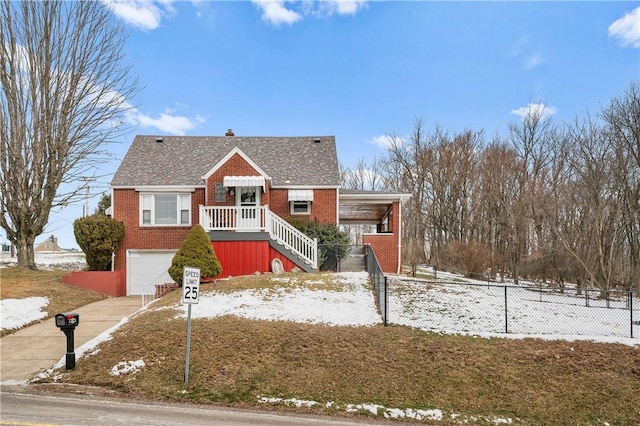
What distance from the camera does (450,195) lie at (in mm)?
35531

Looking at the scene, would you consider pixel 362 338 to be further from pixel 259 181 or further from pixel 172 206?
pixel 172 206

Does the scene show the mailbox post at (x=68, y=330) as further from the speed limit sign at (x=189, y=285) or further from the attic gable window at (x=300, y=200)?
the attic gable window at (x=300, y=200)

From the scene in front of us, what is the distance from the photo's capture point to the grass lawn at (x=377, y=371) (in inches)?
261

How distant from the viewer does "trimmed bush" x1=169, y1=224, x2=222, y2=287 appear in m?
13.7

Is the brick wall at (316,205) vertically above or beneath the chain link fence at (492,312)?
above

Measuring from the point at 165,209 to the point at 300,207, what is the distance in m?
6.01

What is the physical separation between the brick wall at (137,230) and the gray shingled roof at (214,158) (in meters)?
0.66

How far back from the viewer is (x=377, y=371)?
747 cm

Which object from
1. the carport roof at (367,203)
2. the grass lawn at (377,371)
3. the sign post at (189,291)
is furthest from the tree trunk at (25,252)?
the sign post at (189,291)

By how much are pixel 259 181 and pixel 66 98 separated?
38.5 feet

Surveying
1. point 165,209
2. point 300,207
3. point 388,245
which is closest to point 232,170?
point 300,207

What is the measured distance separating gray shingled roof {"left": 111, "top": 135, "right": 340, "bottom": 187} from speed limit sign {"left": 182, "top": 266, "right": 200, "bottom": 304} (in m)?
11.6

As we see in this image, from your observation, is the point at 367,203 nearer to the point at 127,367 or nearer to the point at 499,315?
the point at 499,315

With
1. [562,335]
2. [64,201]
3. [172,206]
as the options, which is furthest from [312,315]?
[64,201]
